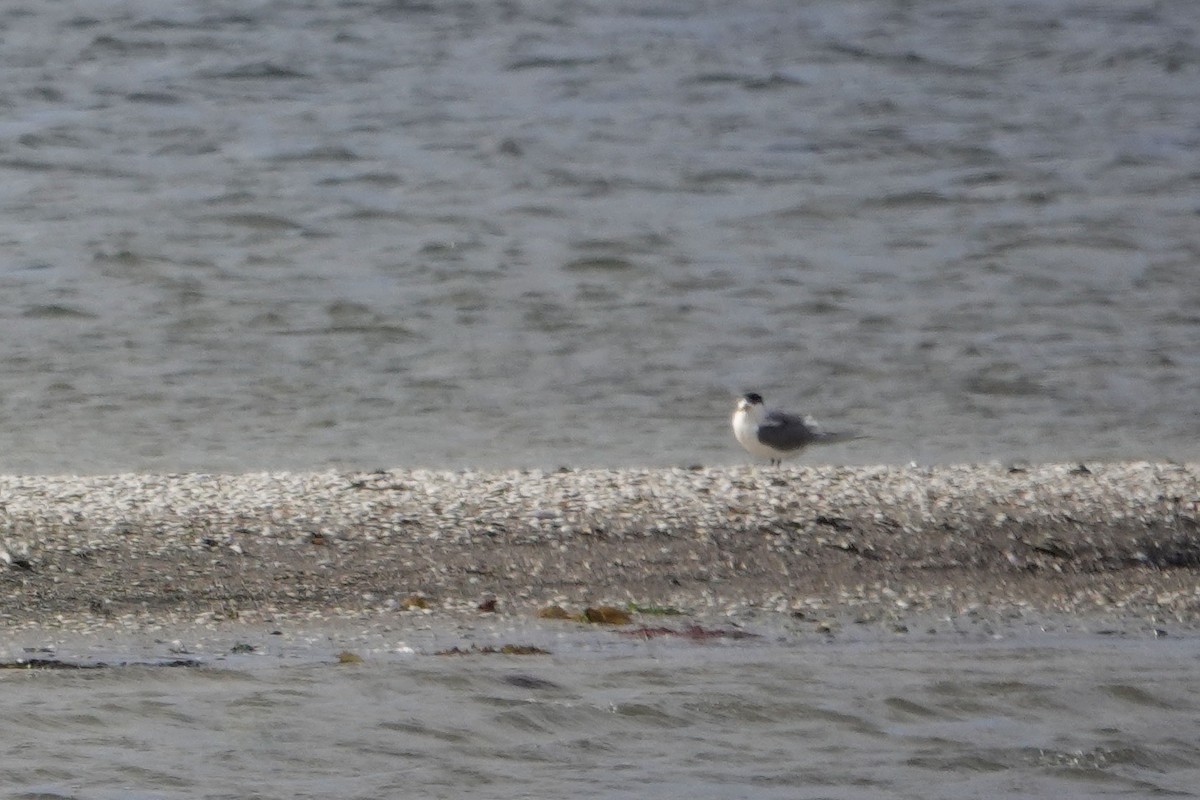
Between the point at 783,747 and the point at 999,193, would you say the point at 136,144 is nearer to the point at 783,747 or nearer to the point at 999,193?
the point at 999,193

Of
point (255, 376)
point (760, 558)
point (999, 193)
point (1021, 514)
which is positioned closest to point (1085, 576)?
point (1021, 514)

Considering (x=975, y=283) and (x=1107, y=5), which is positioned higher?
(x=1107, y=5)

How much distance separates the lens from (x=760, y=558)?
7367 mm

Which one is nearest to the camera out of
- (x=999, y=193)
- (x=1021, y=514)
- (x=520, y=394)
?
(x=1021, y=514)

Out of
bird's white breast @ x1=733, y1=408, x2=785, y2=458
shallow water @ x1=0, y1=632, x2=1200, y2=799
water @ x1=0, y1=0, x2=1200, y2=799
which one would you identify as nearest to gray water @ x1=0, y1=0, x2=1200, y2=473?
water @ x1=0, y1=0, x2=1200, y2=799

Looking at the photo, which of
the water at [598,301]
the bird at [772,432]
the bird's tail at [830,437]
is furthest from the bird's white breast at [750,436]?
the water at [598,301]

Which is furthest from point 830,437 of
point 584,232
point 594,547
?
point 584,232

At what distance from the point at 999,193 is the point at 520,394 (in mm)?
7417

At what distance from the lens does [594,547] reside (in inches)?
293

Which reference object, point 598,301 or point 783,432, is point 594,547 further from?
point 598,301

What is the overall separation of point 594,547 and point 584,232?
963cm

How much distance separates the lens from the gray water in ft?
38.6

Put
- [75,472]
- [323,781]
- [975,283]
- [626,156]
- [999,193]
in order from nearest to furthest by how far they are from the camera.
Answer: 1. [323,781]
2. [75,472]
3. [975,283]
4. [999,193]
5. [626,156]

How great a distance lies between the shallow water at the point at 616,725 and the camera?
16.7 ft
